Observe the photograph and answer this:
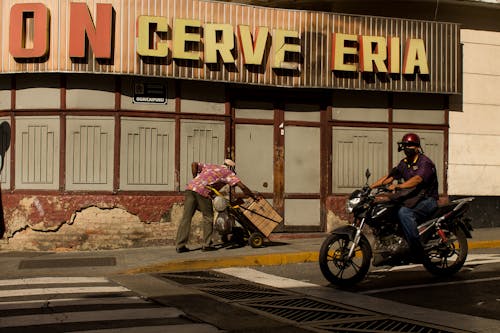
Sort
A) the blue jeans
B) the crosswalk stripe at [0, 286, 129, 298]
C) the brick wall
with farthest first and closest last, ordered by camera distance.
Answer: the brick wall
the blue jeans
the crosswalk stripe at [0, 286, 129, 298]

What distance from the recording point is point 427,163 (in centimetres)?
960

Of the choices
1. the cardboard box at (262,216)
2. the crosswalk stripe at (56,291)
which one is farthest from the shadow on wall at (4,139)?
the crosswalk stripe at (56,291)

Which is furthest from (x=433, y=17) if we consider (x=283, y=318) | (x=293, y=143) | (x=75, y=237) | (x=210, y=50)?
(x=283, y=318)

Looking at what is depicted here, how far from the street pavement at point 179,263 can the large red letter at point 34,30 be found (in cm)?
384

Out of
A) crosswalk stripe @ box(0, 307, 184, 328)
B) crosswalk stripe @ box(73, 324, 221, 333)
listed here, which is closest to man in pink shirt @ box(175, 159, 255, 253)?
crosswalk stripe @ box(0, 307, 184, 328)

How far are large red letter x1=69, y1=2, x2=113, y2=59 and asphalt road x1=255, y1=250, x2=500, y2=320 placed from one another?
17.7ft

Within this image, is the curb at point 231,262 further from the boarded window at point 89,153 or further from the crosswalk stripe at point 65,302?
the boarded window at point 89,153

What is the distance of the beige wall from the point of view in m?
16.3

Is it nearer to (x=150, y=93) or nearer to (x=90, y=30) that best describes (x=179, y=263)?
(x=150, y=93)

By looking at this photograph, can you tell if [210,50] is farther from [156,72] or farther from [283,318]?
[283,318]

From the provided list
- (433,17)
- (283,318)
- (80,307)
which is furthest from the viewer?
(433,17)

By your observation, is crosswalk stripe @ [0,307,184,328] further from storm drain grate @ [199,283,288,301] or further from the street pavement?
storm drain grate @ [199,283,288,301]

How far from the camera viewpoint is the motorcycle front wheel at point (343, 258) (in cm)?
899

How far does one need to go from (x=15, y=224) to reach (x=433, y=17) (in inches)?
A: 399
